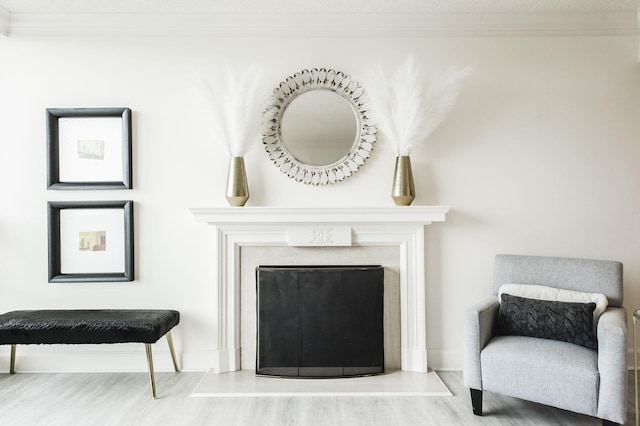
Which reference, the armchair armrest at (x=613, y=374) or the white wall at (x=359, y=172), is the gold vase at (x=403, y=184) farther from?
the armchair armrest at (x=613, y=374)

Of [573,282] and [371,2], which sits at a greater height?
[371,2]

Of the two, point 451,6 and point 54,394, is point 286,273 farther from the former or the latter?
point 451,6

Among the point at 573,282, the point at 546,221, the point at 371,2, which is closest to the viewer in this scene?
the point at 573,282

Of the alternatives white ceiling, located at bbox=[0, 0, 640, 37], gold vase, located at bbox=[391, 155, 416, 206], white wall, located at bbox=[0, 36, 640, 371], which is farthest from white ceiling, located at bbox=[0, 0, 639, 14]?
gold vase, located at bbox=[391, 155, 416, 206]

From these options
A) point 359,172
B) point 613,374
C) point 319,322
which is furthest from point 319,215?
point 613,374

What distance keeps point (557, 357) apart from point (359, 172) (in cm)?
153

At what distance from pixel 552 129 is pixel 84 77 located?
10.1 feet

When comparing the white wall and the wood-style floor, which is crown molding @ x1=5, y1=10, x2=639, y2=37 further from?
the wood-style floor

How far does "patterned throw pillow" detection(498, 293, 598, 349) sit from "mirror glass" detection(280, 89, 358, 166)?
1.36m

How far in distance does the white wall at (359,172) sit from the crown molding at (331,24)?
0.06 metres

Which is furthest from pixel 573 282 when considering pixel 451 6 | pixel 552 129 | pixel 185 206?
pixel 185 206

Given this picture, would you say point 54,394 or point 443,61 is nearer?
point 54,394

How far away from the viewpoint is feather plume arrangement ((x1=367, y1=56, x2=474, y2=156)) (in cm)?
278

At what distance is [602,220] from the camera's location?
9.68 feet
